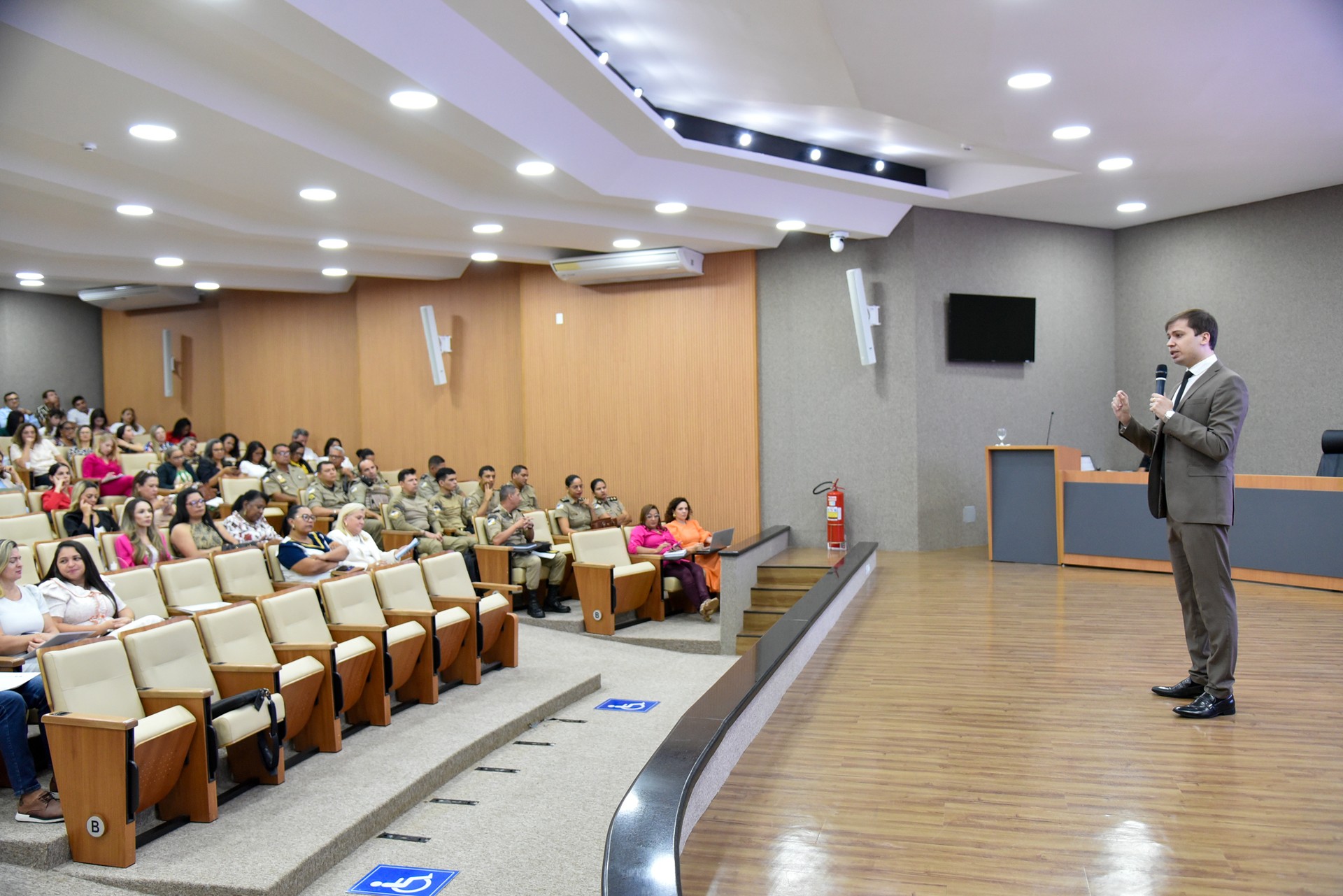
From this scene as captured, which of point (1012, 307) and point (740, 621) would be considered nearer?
point (740, 621)

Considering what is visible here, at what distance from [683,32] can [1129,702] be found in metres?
3.65

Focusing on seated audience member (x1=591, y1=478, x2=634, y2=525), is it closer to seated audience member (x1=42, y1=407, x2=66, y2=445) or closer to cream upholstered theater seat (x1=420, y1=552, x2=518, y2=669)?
cream upholstered theater seat (x1=420, y1=552, x2=518, y2=669)

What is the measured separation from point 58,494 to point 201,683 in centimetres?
382

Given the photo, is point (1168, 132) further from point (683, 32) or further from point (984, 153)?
point (683, 32)

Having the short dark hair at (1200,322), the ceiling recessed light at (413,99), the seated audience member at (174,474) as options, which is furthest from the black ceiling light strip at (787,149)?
the seated audience member at (174,474)

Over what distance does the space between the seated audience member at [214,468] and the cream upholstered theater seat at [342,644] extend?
3.44m

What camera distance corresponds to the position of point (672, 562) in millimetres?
7512

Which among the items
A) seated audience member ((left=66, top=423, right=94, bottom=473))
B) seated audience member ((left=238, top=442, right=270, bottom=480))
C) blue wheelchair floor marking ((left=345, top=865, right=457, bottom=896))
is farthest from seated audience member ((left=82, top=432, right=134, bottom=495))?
blue wheelchair floor marking ((left=345, top=865, right=457, bottom=896))

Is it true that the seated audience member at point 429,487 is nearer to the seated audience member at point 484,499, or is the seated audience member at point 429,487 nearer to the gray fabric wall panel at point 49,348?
the seated audience member at point 484,499

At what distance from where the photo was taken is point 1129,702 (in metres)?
3.53

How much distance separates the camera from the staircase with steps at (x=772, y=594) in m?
6.79

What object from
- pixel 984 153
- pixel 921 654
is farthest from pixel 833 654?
pixel 984 153

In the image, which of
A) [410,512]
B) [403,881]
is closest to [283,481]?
[410,512]

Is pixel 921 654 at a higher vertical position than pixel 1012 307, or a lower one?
lower
